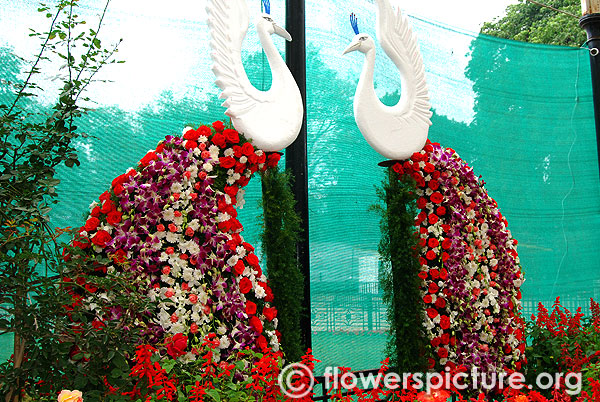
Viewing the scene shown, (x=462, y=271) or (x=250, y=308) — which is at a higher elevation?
(x=462, y=271)

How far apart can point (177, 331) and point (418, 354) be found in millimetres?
1186

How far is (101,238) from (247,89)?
855 millimetres

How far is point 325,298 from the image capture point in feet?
9.16

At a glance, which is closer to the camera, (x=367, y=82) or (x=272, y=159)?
(x=272, y=159)

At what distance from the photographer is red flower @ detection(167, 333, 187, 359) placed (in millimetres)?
1870

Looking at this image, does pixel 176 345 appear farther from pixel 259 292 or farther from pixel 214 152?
pixel 214 152

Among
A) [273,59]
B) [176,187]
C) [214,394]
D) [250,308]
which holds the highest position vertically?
[273,59]

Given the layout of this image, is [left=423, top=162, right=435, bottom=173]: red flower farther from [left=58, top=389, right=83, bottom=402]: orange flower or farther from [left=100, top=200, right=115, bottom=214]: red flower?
[left=58, top=389, right=83, bottom=402]: orange flower

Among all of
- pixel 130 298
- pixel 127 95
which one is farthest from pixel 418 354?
pixel 127 95

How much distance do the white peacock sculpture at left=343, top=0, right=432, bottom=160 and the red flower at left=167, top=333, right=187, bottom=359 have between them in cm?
127

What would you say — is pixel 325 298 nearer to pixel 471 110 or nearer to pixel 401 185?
pixel 401 185

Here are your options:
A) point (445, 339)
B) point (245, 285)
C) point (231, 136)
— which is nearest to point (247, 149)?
point (231, 136)

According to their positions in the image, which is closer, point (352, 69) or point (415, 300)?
point (415, 300)

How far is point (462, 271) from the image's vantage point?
2.65m
